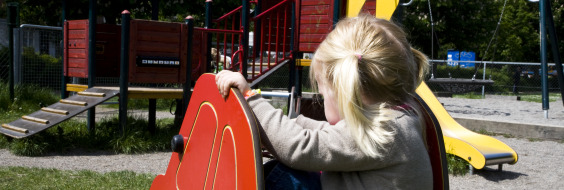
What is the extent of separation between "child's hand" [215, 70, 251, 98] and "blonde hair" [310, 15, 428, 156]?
22cm

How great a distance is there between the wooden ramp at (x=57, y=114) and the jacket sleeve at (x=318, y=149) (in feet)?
14.4

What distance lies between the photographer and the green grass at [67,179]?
4.05 m

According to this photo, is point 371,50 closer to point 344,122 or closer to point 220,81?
point 344,122

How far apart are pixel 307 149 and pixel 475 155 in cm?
388

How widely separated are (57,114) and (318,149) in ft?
15.7

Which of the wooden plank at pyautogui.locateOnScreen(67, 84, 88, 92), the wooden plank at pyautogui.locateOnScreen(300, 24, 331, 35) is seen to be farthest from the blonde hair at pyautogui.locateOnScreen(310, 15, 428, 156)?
the wooden plank at pyautogui.locateOnScreen(300, 24, 331, 35)

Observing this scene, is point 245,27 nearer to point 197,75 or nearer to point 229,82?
point 197,75

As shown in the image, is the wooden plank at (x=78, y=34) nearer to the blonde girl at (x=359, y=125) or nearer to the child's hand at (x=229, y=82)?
the child's hand at (x=229, y=82)

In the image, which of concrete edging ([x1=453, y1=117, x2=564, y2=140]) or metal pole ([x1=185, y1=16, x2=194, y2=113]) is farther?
concrete edging ([x1=453, y1=117, x2=564, y2=140])

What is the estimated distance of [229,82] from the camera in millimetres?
1891

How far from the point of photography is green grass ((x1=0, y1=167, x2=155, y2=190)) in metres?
4.05

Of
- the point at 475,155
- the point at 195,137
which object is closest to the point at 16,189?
the point at 195,137

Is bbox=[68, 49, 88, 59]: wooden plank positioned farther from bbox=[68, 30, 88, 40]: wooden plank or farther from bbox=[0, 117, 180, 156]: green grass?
bbox=[0, 117, 180, 156]: green grass

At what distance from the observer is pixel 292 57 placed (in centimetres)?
850
